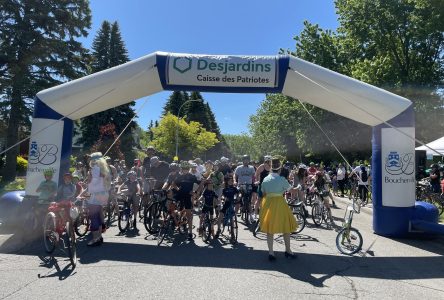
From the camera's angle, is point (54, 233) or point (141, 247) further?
point (141, 247)

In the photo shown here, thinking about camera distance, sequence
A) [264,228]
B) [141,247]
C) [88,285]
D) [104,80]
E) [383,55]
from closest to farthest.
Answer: [88,285], [264,228], [141,247], [104,80], [383,55]

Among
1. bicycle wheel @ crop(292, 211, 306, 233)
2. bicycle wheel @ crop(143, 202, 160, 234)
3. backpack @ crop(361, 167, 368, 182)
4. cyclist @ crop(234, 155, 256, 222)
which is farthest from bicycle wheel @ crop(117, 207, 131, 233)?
A: backpack @ crop(361, 167, 368, 182)

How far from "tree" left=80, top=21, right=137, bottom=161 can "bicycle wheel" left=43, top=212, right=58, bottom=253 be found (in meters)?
35.6

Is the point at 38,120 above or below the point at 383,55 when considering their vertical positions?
below

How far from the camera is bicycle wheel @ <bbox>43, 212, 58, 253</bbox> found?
7277 mm

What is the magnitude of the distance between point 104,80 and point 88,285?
16.1 feet

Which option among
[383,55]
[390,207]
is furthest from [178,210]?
[383,55]

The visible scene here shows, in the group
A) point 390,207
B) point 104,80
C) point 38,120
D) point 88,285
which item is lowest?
point 88,285

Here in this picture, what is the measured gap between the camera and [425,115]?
26.8m

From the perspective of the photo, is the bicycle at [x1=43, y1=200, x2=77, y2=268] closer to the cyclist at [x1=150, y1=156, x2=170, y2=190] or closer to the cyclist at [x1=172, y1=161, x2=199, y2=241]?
the cyclist at [x1=172, y1=161, x2=199, y2=241]

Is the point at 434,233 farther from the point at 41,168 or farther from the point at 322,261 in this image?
the point at 41,168

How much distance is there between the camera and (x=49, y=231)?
7.29 m

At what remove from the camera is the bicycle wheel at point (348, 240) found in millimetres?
7953

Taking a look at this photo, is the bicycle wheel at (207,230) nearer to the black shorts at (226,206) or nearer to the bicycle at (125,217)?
the black shorts at (226,206)
